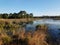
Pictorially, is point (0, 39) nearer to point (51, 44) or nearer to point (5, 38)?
point (5, 38)

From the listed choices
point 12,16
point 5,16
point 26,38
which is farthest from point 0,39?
point 12,16

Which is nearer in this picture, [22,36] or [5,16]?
[22,36]

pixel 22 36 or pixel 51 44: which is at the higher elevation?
pixel 22 36

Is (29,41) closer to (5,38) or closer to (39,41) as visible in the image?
(39,41)

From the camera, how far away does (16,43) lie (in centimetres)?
936

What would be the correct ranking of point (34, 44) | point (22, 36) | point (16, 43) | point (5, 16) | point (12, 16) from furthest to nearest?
point (12, 16) < point (5, 16) < point (22, 36) < point (16, 43) < point (34, 44)

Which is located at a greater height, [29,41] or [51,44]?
[29,41]

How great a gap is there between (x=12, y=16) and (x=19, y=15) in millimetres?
3504

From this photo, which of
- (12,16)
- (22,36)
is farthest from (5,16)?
(22,36)

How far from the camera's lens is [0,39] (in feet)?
29.9

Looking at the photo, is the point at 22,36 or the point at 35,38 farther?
the point at 22,36

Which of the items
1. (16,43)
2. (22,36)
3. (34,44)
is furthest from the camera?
(22,36)

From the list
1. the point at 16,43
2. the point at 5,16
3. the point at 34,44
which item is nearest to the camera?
the point at 34,44

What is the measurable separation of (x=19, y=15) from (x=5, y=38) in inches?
2127
